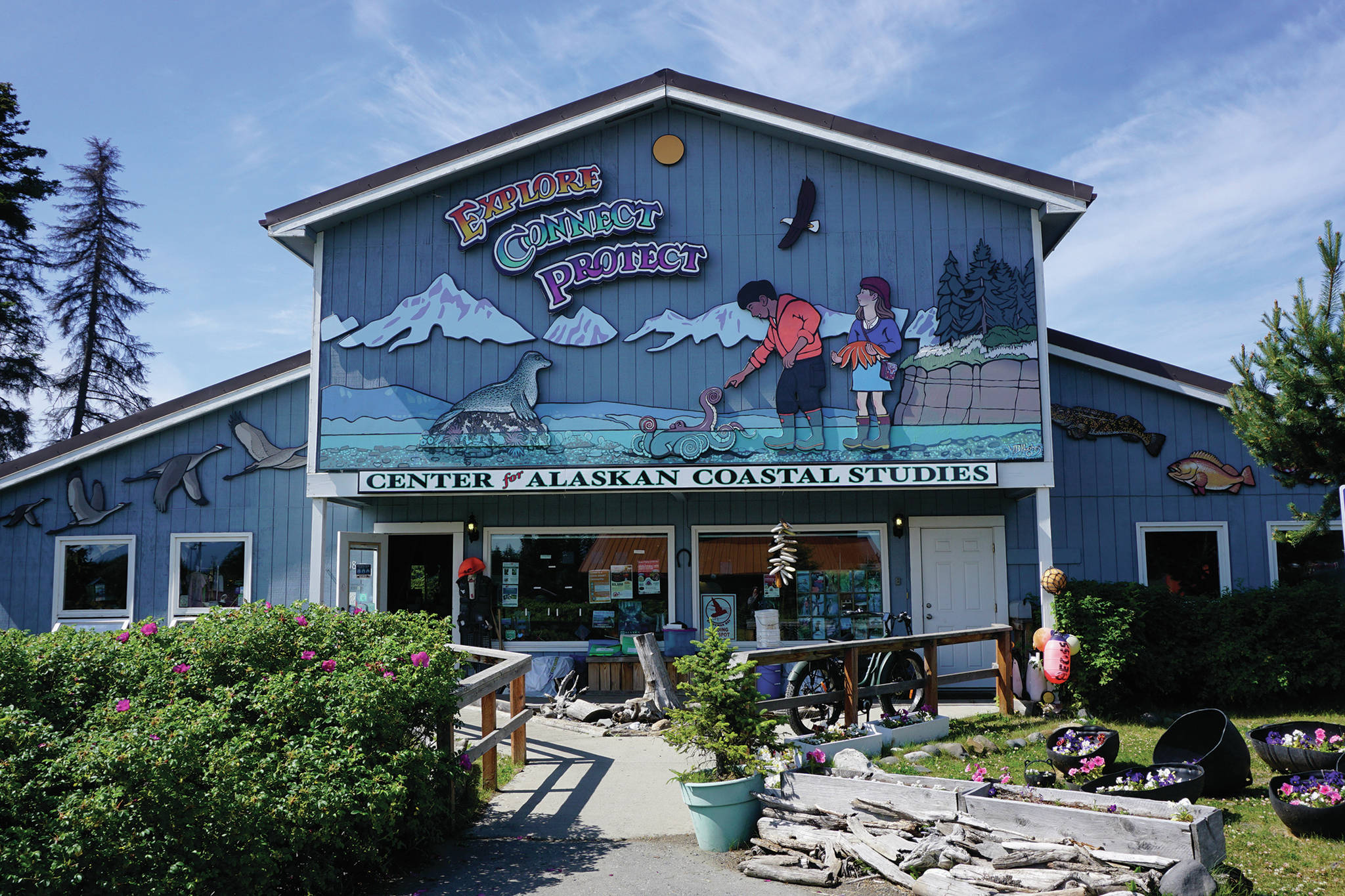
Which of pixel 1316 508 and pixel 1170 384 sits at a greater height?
pixel 1170 384

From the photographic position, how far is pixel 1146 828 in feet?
17.1

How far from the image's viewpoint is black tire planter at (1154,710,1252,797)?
277 inches

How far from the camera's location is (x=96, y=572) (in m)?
13.3

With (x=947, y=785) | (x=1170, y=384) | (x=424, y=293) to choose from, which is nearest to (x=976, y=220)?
(x=1170, y=384)

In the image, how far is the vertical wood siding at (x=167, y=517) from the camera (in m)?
13.3

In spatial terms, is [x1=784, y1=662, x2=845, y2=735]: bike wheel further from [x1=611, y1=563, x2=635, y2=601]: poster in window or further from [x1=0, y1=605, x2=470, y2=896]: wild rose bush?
[x1=0, y1=605, x2=470, y2=896]: wild rose bush

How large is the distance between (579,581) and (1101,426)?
24.0ft

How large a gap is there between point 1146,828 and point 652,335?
8037 mm

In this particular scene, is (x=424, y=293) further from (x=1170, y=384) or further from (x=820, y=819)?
(x=1170, y=384)

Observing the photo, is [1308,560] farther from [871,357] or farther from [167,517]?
[167,517]

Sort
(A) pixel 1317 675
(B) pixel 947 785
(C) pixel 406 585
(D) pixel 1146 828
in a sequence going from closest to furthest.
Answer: (D) pixel 1146 828 → (B) pixel 947 785 → (A) pixel 1317 675 → (C) pixel 406 585

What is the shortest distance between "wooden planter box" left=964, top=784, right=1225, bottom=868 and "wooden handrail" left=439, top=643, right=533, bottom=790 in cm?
342

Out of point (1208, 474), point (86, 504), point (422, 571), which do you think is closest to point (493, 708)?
point (422, 571)

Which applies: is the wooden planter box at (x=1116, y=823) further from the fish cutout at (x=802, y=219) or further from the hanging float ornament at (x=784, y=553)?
the fish cutout at (x=802, y=219)
